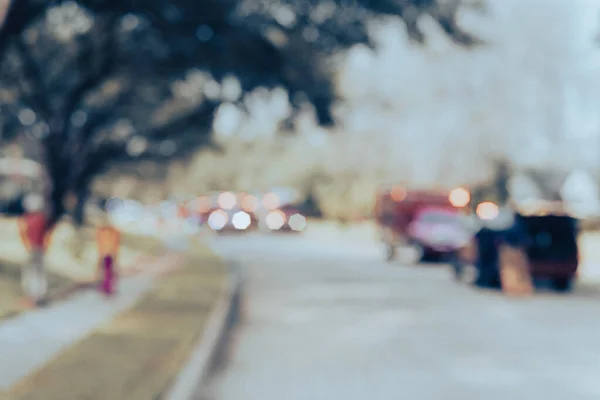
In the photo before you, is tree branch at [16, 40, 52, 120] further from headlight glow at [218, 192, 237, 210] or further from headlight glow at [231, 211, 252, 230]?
headlight glow at [231, 211, 252, 230]

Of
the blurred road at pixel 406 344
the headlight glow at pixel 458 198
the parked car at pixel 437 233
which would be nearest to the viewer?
the blurred road at pixel 406 344

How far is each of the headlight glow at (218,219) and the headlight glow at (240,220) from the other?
0.47 m

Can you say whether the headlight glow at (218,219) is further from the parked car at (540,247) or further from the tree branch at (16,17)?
the tree branch at (16,17)

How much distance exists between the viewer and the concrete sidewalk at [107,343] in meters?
7.90

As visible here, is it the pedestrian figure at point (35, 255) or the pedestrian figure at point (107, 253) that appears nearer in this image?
the pedestrian figure at point (35, 255)

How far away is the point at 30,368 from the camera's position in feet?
30.2

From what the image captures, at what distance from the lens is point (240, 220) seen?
49656 mm

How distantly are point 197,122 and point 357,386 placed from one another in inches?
642

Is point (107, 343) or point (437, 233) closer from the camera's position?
point (107, 343)

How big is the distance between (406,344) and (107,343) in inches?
140

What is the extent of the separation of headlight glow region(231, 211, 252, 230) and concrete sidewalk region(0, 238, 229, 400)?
102 feet

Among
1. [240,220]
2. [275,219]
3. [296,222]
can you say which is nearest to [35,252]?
[240,220]

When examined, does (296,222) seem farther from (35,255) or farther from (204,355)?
(204,355)

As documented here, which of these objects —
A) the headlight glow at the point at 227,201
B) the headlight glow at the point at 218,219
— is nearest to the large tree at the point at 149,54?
the headlight glow at the point at 218,219
